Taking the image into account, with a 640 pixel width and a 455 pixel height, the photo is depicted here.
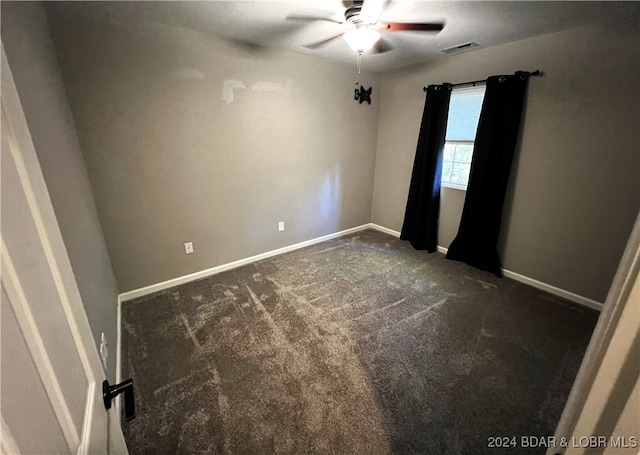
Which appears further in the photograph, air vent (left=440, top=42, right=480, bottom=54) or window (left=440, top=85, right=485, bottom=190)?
window (left=440, top=85, right=485, bottom=190)

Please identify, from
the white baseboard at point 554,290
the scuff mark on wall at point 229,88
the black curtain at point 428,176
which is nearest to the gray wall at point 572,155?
the white baseboard at point 554,290

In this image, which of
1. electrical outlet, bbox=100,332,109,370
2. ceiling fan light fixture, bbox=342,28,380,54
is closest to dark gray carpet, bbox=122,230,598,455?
electrical outlet, bbox=100,332,109,370

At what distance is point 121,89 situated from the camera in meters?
2.13

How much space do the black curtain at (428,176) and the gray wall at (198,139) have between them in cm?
87

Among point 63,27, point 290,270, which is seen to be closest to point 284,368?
point 290,270

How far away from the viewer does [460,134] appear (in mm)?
3129

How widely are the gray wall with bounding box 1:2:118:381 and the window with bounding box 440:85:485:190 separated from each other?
3.45 meters

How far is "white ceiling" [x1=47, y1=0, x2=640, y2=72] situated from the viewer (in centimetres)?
181

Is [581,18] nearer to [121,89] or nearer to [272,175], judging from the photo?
[272,175]

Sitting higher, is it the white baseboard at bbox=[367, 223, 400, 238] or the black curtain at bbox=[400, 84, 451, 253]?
the black curtain at bbox=[400, 84, 451, 253]

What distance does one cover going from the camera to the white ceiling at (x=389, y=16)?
1.81 metres

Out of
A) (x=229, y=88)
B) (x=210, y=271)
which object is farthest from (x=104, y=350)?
(x=229, y=88)

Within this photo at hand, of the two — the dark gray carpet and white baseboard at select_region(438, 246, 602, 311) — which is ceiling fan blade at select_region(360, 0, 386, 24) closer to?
the dark gray carpet

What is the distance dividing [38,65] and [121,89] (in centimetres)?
90
